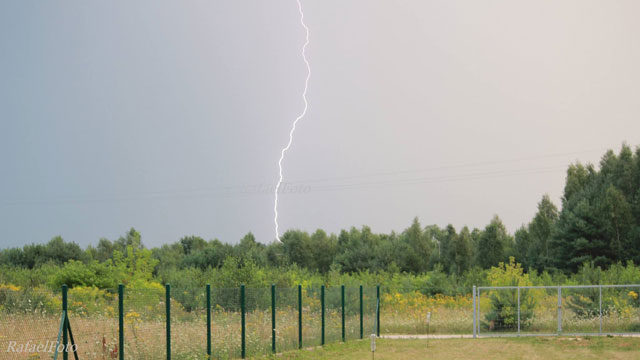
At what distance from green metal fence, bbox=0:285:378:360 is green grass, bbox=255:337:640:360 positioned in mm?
729

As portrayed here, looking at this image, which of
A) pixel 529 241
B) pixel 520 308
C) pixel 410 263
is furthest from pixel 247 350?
pixel 529 241

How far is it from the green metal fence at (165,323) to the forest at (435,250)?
10.7 metres

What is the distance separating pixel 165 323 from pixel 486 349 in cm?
1009

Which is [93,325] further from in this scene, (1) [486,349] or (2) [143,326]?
(1) [486,349]

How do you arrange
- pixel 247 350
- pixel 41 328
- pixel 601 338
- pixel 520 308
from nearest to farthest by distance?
Result: pixel 41 328 → pixel 247 350 → pixel 601 338 → pixel 520 308

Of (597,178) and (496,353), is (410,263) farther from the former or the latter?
(496,353)

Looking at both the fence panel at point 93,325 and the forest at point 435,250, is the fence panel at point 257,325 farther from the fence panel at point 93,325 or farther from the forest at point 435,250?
the forest at point 435,250

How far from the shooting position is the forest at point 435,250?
36100 millimetres

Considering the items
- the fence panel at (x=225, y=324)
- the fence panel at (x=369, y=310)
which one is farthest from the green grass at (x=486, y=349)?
the fence panel at (x=369, y=310)

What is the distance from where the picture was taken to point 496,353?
60.2 ft

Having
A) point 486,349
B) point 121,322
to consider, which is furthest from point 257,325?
point 486,349

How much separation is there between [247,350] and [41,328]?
557cm

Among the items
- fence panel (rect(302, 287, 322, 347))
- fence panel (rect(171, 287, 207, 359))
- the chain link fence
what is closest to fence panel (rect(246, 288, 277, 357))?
fence panel (rect(171, 287, 207, 359))

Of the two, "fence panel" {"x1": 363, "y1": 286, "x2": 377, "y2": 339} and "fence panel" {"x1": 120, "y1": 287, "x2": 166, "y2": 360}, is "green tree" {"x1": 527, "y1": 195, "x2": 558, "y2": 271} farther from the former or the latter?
"fence panel" {"x1": 120, "y1": 287, "x2": 166, "y2": 360}
